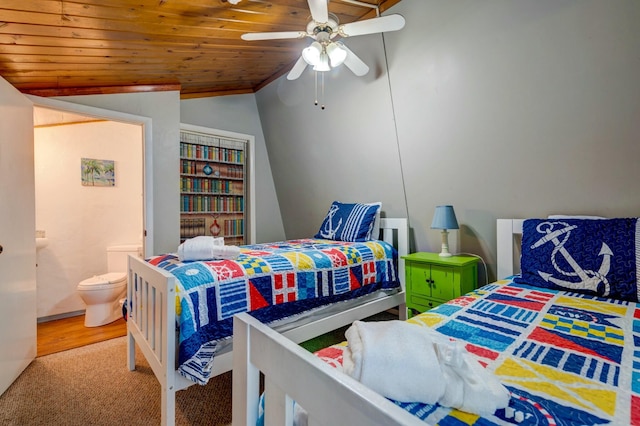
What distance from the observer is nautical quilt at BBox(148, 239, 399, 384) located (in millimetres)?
1457

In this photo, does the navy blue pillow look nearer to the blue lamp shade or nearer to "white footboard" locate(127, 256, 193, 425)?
the blue lamp shade

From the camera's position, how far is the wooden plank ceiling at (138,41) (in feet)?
5.61

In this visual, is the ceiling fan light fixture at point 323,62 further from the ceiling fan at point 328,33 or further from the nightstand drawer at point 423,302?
the nightstand drawer at point 423,302

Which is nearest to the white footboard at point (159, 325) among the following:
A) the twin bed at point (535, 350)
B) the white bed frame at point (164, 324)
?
the white bed frame at point (164, 324)

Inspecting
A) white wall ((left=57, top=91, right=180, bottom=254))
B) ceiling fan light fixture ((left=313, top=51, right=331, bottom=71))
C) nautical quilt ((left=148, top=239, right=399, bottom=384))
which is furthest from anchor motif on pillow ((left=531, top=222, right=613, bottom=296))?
white wall ((left=57, top=91, right=180, bottom=254))

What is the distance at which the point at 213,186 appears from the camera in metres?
4.07

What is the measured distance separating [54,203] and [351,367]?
3756 millimetres

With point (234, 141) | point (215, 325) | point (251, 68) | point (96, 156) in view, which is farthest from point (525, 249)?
point (96, 156)

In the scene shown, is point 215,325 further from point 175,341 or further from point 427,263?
point 427,263

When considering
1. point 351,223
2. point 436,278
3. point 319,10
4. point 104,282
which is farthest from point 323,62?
point 104,282

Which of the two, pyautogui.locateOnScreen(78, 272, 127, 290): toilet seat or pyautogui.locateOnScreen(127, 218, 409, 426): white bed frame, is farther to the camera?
pyautogui.locateOnScreen(78, 272, 127, 290): toilet seat

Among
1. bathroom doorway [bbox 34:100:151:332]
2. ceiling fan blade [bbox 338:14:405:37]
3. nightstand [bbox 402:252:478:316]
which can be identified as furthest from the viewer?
bathroom doorway [bbox 34:100:151:332]

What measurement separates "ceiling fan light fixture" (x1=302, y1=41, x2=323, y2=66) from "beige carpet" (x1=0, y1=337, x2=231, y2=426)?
7.22 feet

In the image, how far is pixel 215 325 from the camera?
1.53m
